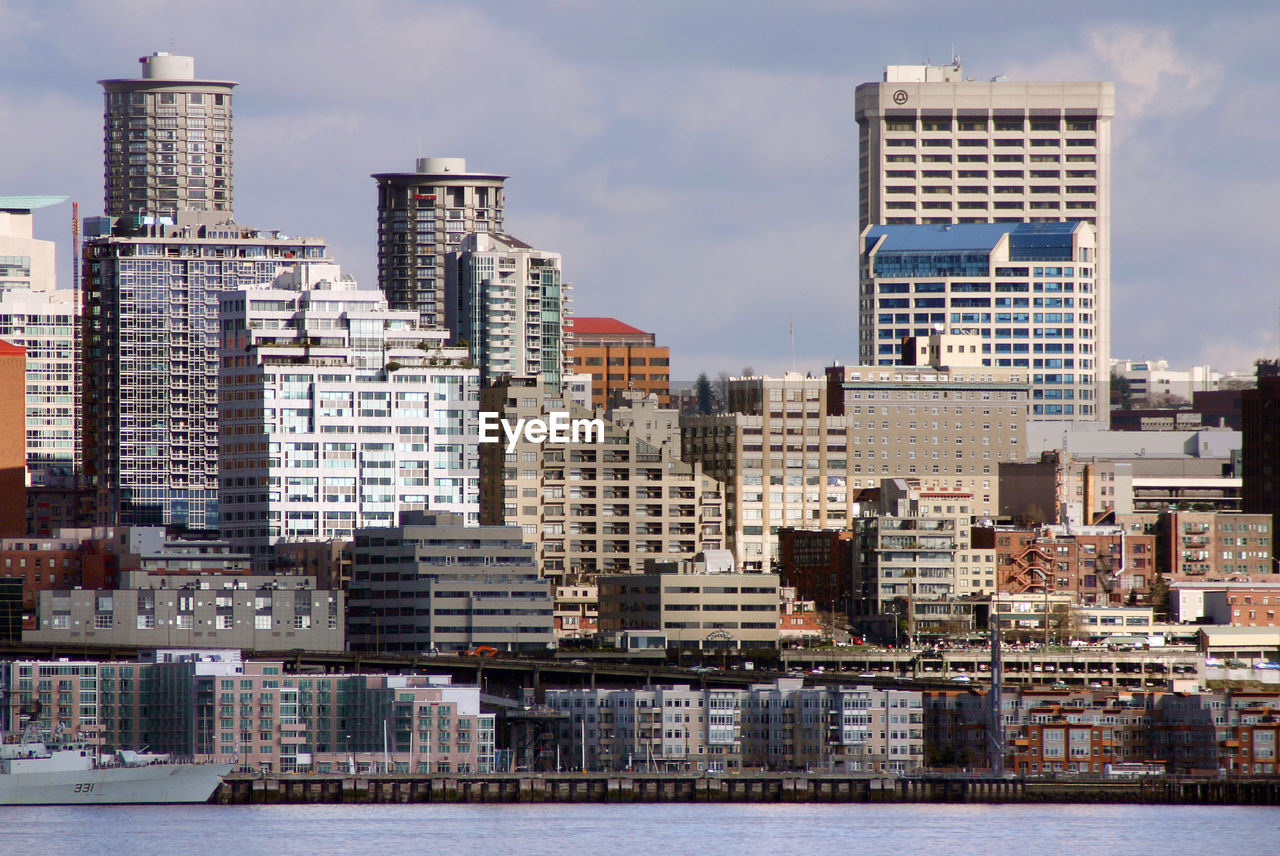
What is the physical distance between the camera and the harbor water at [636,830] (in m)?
169

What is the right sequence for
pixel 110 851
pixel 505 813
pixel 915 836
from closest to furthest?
pixel 110 851, pixel 915 836, pixel 505 813

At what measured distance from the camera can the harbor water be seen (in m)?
169

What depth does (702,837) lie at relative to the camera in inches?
6929

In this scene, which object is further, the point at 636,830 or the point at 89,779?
the point at 89,779

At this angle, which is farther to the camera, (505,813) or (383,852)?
(505,813)

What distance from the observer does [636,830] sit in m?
180

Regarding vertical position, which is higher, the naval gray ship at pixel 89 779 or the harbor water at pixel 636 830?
the naval gray ship at pixel 89 779

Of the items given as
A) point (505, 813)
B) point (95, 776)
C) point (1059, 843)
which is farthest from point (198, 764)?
point (1059, 843)

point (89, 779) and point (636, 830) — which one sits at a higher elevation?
point (89, 779)

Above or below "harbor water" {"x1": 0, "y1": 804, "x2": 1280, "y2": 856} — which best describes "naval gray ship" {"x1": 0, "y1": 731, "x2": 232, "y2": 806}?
above

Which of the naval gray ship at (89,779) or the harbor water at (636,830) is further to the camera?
the naval gray ship at (89,779)

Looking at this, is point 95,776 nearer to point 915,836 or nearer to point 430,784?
point 430,784

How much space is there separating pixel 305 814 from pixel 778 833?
1068 inches

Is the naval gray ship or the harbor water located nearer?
the harbor water
